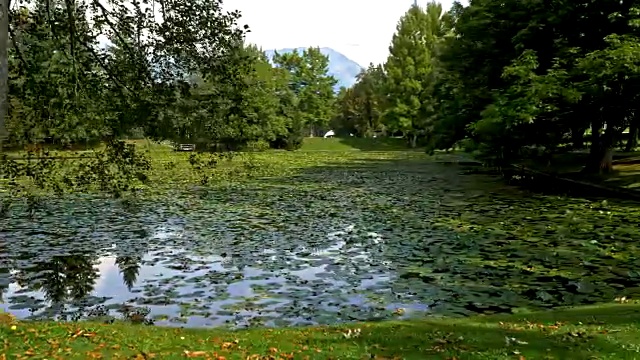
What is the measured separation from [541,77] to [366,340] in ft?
59.9

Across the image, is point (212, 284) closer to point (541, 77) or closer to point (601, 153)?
point (541, 77)

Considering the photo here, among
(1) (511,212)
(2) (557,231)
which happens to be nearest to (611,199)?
A: (1) (511,212)

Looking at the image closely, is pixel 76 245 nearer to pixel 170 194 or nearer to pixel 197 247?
pixel 197 247

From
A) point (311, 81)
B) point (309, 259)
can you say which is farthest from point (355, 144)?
point (309, 259)

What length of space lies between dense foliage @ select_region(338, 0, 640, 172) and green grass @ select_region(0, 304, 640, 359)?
1452cm

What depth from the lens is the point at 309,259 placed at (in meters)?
12.3

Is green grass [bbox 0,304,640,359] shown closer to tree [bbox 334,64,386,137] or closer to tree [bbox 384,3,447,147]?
tree [bbox 384,3,447,147]

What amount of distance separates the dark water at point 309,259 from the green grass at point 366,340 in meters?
1.23

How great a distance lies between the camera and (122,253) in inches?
508

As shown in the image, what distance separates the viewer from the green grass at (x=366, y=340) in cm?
561

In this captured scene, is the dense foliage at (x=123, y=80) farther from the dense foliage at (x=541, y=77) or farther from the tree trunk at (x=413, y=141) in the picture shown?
the tree trunk at (x=413, y=141)

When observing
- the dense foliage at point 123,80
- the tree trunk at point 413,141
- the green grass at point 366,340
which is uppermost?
the dense foliage at point 123,80

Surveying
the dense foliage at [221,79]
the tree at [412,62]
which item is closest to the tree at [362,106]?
the tree at [412,62]

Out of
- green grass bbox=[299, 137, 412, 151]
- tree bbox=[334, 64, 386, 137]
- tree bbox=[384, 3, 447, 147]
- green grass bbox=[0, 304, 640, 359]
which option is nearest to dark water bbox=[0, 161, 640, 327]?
green grass bbox=[0, 304, 640, 359]
